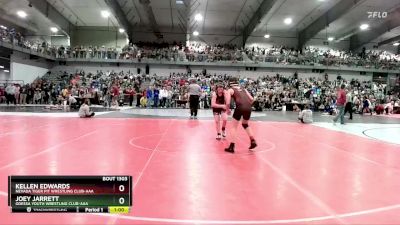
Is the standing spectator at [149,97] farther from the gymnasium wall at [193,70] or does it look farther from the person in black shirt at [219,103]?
the person in black shirt at [219,103]

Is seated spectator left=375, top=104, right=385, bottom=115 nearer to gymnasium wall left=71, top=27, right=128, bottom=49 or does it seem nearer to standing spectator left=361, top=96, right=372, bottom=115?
standing spectator left=361, top=96, right=372, bottom=115

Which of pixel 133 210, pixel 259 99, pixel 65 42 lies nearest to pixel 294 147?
pixel 133 210

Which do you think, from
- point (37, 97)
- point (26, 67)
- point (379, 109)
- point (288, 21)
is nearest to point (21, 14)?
point (26, 67)

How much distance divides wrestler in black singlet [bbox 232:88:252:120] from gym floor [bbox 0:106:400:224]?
0.74 meters

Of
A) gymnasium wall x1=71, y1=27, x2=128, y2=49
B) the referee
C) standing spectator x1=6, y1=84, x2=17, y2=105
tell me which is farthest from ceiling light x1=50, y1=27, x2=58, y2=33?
the referee

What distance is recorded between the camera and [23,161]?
5.84 metres

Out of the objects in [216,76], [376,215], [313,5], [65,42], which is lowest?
[376,215]

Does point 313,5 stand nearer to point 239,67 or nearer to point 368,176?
point 239,67

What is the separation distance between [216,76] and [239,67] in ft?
9.32
